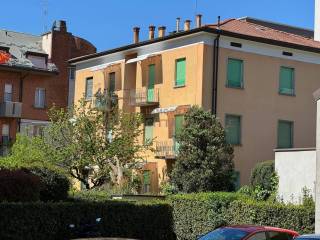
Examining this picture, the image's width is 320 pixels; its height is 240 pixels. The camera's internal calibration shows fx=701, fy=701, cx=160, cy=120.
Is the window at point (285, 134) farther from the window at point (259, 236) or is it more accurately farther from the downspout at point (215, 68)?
the window at point (259, 236)

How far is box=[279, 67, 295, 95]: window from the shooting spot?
1610 inches

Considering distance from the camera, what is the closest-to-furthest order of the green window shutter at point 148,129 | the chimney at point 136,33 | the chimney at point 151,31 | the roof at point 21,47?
1. the green window shutter at point 148,129
2. the chimney at point 151,31
3. the chimney at point 136,33
4. the roof at point 21,47

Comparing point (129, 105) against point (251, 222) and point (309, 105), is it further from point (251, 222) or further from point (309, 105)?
point (251, 222)

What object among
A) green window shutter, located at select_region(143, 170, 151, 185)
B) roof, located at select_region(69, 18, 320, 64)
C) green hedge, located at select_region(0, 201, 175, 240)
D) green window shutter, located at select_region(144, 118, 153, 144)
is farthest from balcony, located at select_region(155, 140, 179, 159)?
green hedge, located at select_region(0, 201, 175, 240)

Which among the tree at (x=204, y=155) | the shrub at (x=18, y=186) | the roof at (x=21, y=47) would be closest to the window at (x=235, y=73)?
the tree at (x=204, y=155)

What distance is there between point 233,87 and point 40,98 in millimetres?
23692

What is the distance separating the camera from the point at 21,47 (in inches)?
2410

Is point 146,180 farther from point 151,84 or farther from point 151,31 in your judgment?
point 151,31

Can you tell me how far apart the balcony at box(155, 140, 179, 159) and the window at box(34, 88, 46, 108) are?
1967 centimetres

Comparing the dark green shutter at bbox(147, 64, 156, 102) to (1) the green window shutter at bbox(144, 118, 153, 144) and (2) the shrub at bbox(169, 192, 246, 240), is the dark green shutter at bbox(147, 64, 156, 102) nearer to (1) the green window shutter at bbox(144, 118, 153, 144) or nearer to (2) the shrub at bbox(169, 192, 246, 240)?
(1) the green window shutter at bbox(144, 118, 153, 144)

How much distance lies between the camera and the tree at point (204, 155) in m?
32.7

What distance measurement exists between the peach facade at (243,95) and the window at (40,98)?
679 inches

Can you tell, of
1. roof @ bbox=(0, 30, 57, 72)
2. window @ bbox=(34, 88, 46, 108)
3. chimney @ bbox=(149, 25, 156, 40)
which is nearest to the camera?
chimney @ bbox=(149, 25, 156, 40)

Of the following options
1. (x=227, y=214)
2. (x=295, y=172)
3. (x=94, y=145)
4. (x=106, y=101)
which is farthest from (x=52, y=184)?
(x=106, y=101)
